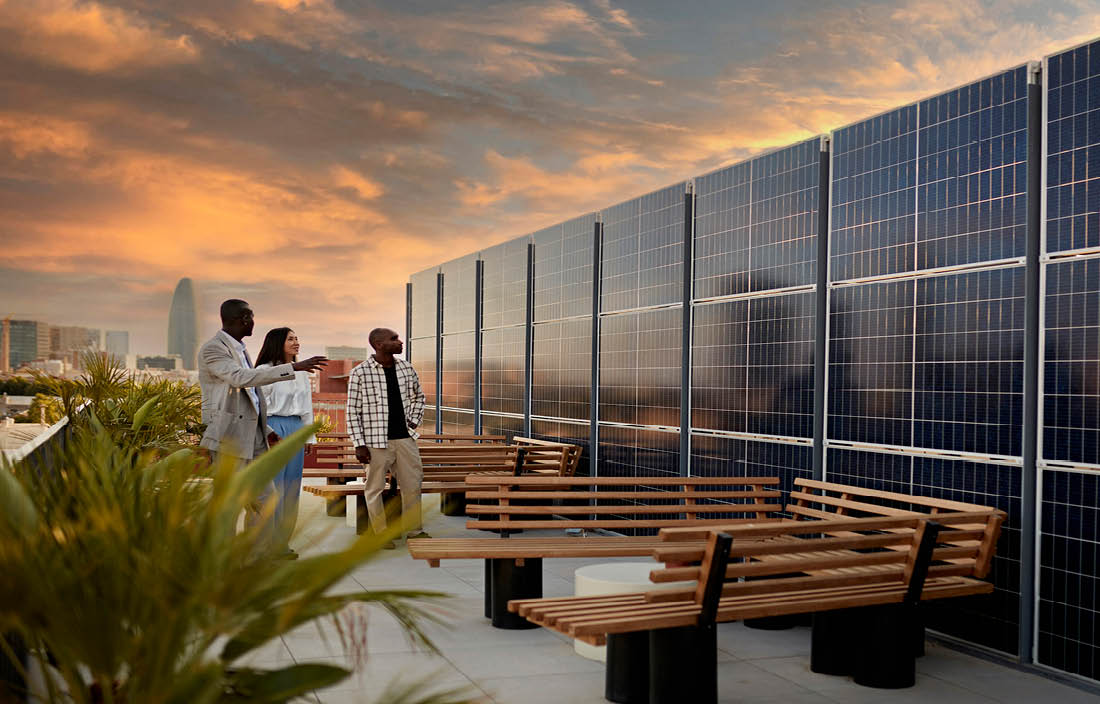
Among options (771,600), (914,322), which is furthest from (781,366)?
(771,600)

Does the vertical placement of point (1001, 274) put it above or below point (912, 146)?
below

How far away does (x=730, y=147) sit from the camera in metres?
19.5

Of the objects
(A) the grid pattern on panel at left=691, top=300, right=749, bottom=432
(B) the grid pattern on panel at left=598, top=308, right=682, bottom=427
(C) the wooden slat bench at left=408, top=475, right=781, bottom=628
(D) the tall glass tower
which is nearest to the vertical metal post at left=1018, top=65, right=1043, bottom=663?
(C) the wooden slat bench at left=408, top=475, right=781, bottom=628

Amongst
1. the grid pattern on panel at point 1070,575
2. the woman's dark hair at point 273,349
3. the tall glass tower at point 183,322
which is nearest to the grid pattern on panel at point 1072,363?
the grid pattern on panel at point 1070,575

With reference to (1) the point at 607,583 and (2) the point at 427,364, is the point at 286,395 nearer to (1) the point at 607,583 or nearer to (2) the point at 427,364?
(1) the point at 607,583

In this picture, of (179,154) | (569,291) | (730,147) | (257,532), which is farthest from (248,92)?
(257,532)

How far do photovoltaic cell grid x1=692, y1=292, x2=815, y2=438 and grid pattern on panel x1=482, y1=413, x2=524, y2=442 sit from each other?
15.7 ft

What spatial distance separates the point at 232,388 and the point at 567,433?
542 cm

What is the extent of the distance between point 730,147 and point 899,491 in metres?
13.3

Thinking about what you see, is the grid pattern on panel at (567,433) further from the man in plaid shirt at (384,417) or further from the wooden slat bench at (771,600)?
the wooden slat bench at (771,600)

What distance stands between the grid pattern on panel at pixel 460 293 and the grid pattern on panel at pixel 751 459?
7.27 m

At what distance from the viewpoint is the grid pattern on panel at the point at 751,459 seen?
815 centimetres

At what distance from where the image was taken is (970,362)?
6.62 meters

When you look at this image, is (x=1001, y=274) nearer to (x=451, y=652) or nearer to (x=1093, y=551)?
(x=1093, y=551)
